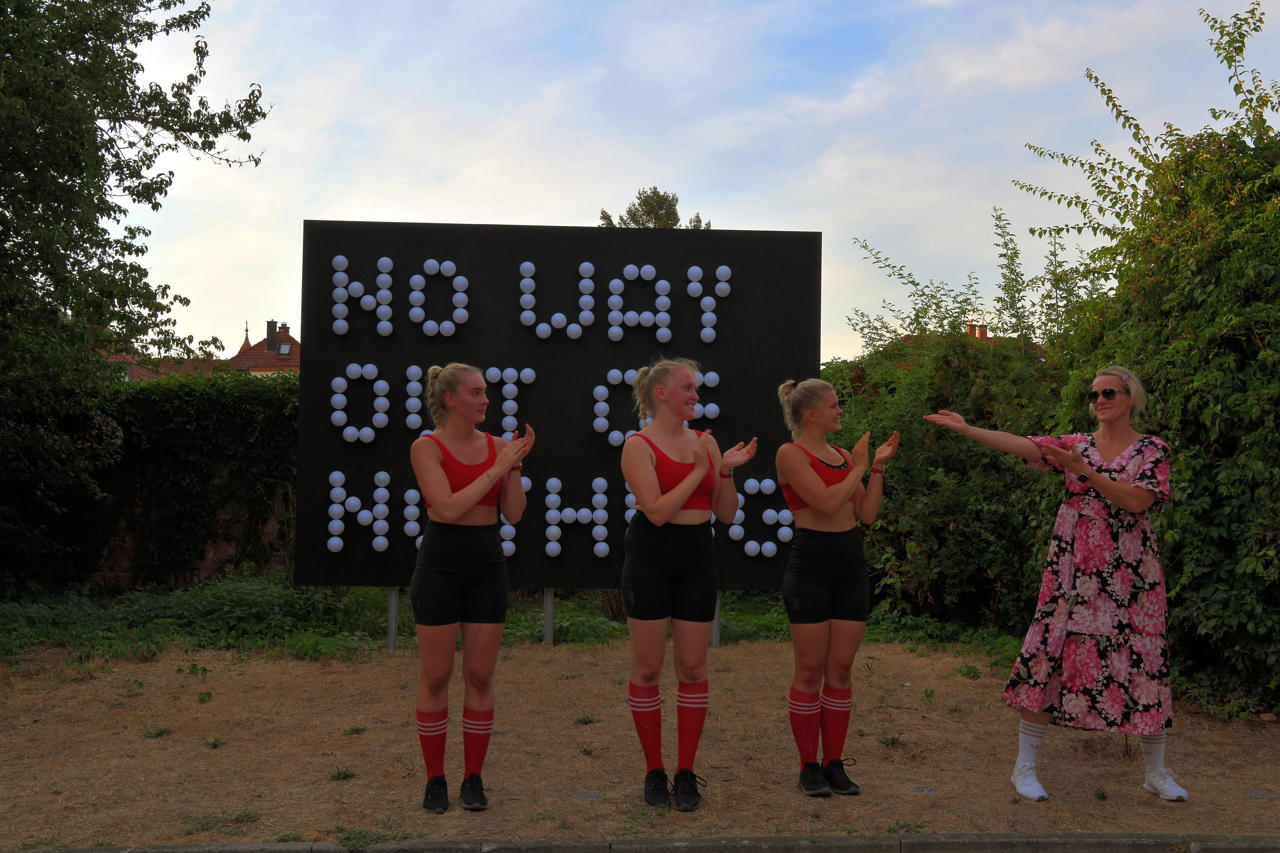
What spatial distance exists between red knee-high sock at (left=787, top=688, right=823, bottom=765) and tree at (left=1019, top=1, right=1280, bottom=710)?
9.23 feet

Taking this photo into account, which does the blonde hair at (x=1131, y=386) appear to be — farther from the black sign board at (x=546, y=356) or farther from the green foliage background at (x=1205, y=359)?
the black sign board at (x=546, y=356)

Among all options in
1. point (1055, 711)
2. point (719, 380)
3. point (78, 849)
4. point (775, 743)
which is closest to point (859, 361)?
point (719, 380)

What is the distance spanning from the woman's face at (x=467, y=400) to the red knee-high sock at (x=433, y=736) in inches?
49.9

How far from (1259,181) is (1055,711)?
145 inches

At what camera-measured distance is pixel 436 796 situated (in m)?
4.72

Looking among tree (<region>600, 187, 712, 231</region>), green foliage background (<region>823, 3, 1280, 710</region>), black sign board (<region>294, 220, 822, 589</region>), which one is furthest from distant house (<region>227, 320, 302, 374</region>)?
green foliage background (<region>823, 3, 1280, 710</region>)

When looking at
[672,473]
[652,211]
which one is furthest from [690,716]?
[652,211]

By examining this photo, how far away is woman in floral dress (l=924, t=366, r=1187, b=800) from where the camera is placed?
188 inches

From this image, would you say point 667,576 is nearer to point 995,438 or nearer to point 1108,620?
point 995,438

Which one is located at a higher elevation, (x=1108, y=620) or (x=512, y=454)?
(x=512, y=454)

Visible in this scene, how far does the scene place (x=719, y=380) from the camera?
8211 mm

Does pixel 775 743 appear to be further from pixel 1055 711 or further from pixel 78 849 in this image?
pixel 78 849

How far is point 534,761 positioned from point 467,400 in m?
2.17

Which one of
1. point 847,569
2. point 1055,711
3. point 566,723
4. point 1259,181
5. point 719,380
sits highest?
point 1259,181
